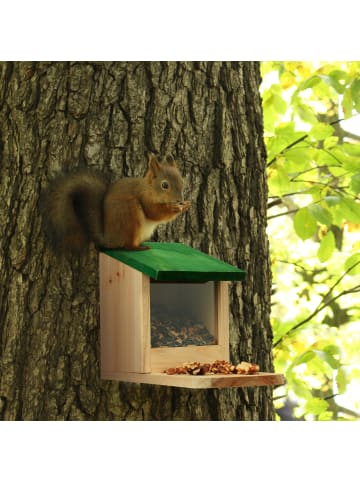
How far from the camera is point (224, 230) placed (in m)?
1.90

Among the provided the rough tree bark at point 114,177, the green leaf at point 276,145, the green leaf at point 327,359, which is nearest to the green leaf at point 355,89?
the green leaf at point 276,145

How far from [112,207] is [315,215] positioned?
0.68 metres

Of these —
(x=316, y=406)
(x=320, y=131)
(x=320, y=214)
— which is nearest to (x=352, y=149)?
(x=320, y=131)

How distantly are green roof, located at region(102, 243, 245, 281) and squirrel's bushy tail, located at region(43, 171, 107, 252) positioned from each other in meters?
0.07

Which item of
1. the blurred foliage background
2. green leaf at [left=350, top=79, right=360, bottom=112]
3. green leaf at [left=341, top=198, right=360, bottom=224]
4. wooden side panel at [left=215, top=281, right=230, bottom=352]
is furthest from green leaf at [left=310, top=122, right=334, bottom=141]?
wooden side panel at [left=215, top=281, right=230, bottom=352]

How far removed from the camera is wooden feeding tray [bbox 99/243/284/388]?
1531mm

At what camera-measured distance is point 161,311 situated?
166cm

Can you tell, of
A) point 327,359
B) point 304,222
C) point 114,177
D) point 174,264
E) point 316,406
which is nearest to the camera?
point 174,264

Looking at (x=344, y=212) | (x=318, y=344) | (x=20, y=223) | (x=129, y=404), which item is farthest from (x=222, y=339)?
(x=318, y=344)

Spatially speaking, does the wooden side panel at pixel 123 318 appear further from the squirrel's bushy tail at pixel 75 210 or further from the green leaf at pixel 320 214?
the green leaf at pixel 320 214

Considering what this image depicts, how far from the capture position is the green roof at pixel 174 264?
4.95 feet

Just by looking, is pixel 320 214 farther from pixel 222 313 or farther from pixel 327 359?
pixel 222 313

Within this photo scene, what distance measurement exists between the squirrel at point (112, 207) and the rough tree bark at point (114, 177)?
56mm
